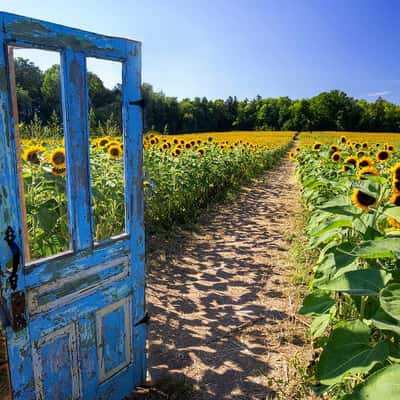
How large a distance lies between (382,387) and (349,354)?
1.61 ft

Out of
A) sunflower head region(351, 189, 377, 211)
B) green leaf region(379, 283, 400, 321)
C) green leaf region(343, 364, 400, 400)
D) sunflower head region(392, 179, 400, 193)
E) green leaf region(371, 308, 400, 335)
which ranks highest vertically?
sunflower head region(392, 179, 400, 193)

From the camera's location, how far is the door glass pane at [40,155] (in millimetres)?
1674

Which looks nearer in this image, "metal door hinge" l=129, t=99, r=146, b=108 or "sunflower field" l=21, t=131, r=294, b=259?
"metal door hinge" l=129, t=99, r=146, b=108

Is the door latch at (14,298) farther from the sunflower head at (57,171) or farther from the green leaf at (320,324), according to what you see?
the green leaf at (320,324)

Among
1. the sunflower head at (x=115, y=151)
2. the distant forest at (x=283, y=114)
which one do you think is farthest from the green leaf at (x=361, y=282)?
the distant forest at (x=283, y=114)

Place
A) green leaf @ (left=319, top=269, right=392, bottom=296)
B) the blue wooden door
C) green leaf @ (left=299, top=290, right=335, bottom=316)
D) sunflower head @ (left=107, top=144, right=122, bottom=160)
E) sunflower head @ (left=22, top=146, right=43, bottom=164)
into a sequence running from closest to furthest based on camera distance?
the blue wooden door, green leaf @ (left=319, top=269, right=392, bottom=296), green leaf @ (left=299, top=290, right=335, bottom=316), sunflower head @ (left=22, top=146, right=43, bottom=164), sunflower head @ (left=107, top=144, right=122, bottom=160)

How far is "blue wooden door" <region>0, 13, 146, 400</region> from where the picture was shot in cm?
136

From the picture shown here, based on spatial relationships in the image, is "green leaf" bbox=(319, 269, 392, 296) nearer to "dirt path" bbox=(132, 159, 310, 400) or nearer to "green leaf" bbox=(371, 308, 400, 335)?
"green leaf" bbox=(371, 308, 400, 335)

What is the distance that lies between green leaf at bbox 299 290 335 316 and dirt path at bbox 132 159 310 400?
1.83 feet

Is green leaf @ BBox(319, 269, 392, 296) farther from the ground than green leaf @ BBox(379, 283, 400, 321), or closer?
closer

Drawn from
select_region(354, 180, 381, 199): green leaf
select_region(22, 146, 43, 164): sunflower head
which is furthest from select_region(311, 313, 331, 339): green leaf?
select_region(22, 146, 43, 164): sunflower head

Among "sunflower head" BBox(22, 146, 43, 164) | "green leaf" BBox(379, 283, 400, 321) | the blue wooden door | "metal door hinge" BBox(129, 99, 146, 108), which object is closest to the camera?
"green leaf" BBox(379, 283, 400, 321)

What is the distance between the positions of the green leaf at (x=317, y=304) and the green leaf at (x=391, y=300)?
97 cm

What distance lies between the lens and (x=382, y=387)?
1077 mm
